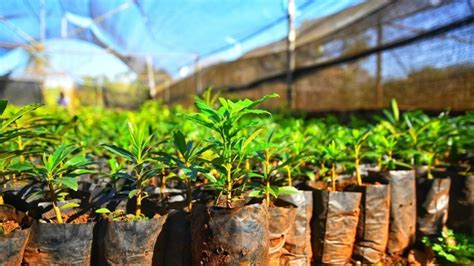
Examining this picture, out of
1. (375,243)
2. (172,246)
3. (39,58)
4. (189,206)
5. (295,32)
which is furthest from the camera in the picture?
(39,58)

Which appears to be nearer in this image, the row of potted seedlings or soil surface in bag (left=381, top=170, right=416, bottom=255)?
the row of potted seedlings

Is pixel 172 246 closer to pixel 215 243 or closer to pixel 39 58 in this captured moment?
pixel 215 243

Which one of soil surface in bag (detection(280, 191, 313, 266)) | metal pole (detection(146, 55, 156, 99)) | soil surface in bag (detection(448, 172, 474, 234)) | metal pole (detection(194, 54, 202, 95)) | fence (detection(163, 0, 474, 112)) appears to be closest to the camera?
soil surface in bag (detection(280, 191, 313, 266))

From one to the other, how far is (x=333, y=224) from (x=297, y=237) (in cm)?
24

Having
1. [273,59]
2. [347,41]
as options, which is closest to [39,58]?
[273,59]

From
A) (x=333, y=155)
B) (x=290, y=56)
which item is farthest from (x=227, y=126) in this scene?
(x=290, y=56)

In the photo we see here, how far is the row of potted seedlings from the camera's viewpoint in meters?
1.18

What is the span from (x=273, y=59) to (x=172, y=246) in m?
5.01

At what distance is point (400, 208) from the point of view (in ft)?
5.87

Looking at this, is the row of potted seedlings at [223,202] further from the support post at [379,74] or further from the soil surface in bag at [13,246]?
the support post at [379,74]

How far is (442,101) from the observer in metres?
3.11

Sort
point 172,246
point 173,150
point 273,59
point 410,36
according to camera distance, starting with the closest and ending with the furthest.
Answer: point 172,246
point 173,150
point 410,36
point 273,59

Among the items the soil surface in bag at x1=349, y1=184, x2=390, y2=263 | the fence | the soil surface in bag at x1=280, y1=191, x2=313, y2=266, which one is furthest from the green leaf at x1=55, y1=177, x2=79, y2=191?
the fence

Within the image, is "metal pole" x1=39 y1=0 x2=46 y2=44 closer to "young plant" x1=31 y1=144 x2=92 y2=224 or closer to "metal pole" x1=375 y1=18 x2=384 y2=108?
"metal pole" x1=375 y1=18 x2=384 y2=108
